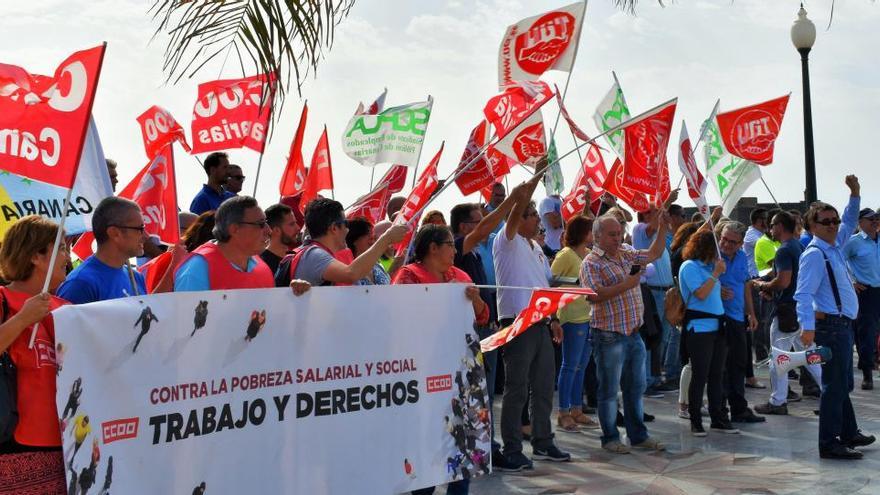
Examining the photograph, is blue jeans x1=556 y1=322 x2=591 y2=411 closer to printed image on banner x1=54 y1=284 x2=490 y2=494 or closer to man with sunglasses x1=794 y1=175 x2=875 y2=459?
man with sunglasses x1=794 y1=175 x2=875 y2=459

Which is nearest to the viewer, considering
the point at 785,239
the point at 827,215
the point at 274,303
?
the point at 274,303

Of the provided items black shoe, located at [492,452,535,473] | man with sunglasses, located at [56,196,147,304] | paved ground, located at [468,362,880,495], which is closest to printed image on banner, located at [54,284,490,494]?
man with sunglasses, located at [56,196,147,304]

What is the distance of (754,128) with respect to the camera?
1155 cm

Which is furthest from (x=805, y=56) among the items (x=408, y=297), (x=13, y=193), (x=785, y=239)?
(x=13, y=193)

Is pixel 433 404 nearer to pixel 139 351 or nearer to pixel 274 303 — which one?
pixel 274 303

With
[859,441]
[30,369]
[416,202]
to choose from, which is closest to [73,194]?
[30,369]

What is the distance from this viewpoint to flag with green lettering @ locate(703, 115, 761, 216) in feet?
39.3

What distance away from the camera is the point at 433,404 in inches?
232

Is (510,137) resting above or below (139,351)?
above

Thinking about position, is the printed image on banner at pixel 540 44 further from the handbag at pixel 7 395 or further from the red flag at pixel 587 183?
the handbag at pixel 7 395

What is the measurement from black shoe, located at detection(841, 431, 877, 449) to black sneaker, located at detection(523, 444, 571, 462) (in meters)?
2.17

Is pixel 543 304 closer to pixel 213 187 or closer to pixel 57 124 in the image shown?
pixel 57 124

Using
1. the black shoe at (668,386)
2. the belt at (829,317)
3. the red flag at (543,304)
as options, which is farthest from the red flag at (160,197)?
the black shoe at (668,386)

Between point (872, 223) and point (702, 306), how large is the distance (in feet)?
14.1
